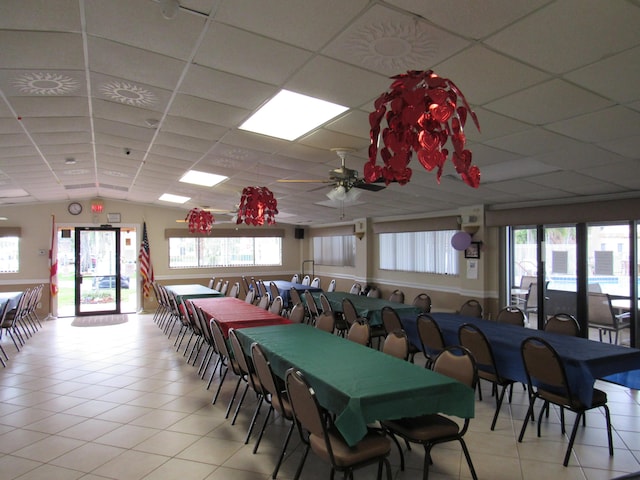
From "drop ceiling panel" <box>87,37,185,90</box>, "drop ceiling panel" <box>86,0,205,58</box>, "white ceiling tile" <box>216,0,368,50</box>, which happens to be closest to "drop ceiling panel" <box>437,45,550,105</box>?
"white ceiling tile" <box>216,0,368,50</box>

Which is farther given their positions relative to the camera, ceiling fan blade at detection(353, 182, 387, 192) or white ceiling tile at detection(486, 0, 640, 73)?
ceiling fan blade at detection(353, 182, 387, 192)

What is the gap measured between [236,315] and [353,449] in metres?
3.49

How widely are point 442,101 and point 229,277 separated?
11.5 m

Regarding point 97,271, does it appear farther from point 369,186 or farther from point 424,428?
point 424,428

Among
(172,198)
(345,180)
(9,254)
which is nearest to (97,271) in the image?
(9,254)

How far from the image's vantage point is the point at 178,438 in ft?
12.1

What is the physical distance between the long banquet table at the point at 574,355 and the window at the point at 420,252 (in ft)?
11.2

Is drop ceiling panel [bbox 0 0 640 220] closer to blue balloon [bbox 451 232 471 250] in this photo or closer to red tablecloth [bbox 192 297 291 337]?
blue balloon [bbox 451 232 471 250]

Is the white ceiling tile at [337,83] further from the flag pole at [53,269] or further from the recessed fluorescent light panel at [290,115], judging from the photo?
the flag pole at [53,269]

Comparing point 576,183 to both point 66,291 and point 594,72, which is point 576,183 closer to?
point 594,72

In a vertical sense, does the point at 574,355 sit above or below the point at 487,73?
below

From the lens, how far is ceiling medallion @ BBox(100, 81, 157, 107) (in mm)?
3627

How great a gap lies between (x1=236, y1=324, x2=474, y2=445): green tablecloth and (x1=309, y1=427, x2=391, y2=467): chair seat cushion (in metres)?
0.11

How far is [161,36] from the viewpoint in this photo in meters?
2.67
